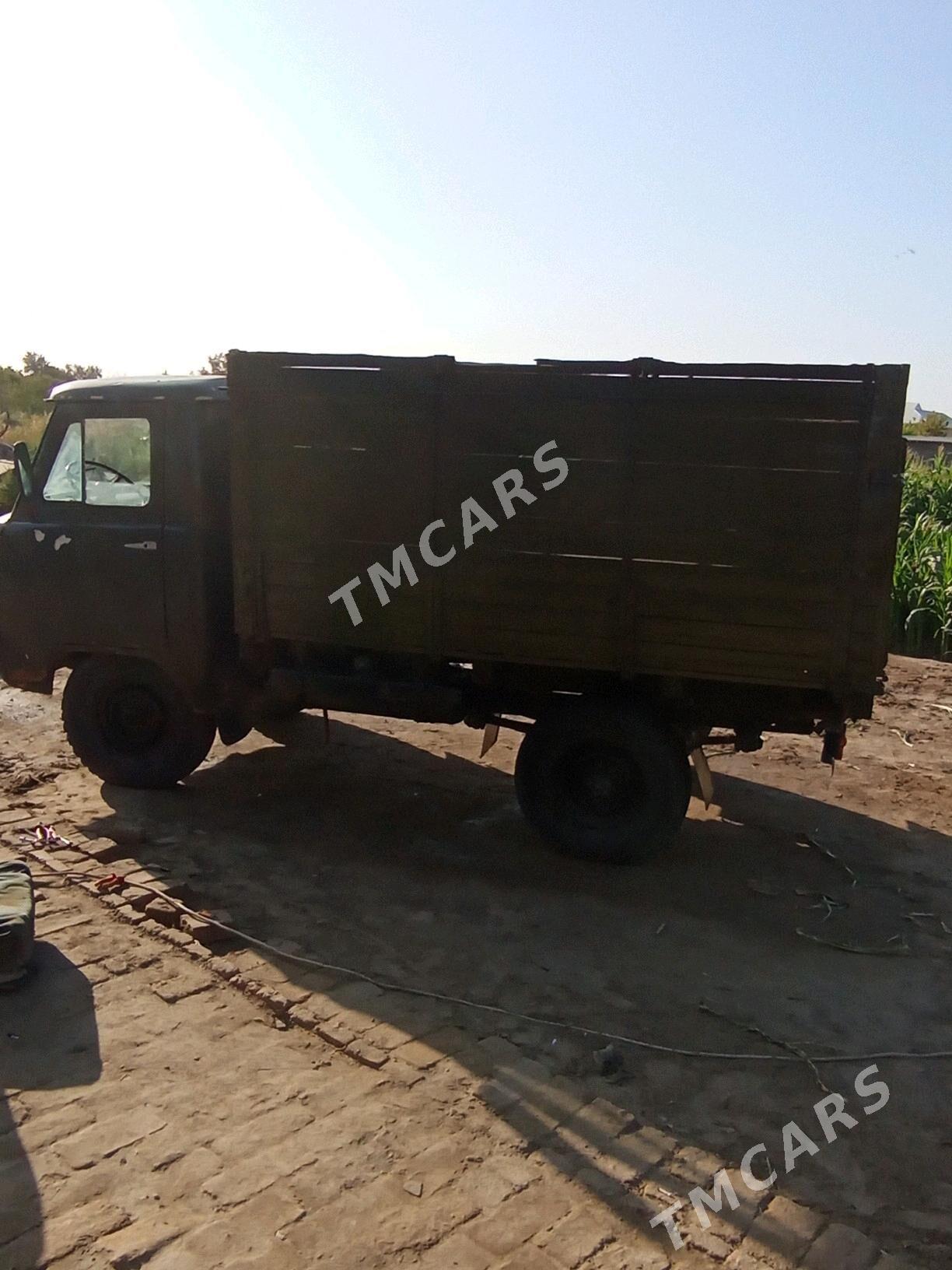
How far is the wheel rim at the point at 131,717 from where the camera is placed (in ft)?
21.5

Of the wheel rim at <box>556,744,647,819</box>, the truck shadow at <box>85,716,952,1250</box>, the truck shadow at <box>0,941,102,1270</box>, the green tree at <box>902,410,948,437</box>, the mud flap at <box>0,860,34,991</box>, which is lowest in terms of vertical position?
the truck shadow at <box>0,941,102,1270</box>

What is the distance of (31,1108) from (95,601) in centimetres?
346

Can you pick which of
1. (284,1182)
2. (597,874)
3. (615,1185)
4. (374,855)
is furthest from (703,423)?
(284,1182)

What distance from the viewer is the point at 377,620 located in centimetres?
576

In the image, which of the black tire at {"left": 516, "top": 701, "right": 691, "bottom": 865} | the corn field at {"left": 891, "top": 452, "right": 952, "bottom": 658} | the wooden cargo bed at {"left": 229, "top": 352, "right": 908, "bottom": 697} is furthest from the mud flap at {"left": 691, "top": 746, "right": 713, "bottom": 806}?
the corn field at {"left": 891, "top": 452, "right": 952, "bottom": 658}

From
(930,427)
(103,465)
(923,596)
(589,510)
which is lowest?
(923,596)

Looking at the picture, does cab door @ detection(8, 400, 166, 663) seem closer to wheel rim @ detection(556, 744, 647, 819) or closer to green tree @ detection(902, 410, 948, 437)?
wheel rim @ detection(556, 744, 647, 819)

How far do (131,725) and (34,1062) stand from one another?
3.11 m

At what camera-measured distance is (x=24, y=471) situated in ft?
21.2

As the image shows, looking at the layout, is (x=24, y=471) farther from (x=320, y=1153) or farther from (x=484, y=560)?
(x=320, y=1153)

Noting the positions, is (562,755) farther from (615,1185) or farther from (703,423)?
(615,1185)

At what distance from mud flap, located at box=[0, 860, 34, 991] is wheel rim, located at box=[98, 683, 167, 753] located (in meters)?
2.03

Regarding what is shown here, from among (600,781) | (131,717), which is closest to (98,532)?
(131,717)

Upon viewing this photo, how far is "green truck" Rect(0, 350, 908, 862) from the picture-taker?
196 inches
